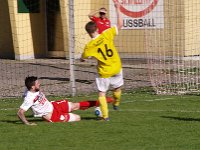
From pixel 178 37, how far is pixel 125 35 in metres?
2.64

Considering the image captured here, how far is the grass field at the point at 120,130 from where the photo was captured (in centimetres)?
1001

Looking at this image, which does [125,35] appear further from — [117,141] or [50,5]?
[117,141]

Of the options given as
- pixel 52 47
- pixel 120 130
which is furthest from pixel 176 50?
pixel 120 130

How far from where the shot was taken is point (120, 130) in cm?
1116

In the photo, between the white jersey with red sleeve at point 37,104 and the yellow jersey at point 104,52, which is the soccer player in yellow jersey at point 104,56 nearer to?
the yellow jersey at point 104,52

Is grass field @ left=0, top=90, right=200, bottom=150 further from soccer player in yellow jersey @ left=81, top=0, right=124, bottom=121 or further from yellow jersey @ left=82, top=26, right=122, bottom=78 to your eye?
yellow jersey @ left=82, top=26, right=122, bottom=78

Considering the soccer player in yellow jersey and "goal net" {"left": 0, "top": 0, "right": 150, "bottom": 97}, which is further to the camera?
"goal net" {"left": 0, "top": 0, "right": 150, "bottom": 97}

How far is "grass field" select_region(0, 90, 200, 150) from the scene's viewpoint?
10.0 m

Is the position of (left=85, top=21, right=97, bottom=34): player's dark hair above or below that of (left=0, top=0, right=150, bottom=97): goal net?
above

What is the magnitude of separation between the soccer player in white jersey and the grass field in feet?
0.56

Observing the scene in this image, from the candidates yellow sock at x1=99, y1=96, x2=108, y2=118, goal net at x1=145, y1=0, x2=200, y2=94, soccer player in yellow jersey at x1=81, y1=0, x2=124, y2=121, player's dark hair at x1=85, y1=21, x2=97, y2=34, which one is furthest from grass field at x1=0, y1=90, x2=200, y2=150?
goal net at x1=145, y1=0, x2=200, y2=94

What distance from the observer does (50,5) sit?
89.8 ft

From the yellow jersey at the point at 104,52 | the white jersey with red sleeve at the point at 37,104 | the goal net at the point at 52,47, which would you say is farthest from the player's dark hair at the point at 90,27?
the goal net at the point at 52,47

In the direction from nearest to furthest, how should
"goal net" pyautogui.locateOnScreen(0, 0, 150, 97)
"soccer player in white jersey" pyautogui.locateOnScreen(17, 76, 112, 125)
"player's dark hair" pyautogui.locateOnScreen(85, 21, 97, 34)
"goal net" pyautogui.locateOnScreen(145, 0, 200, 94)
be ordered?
"soccer player in white jersey" pyautogui.locateOnScreen(17, 76, 112, 125) → "player's dark hair" pyautogui.locateOnScreen(85, 21, 97, 34) → "goal net" pyautogui.locateOnScreen(145, 0, 200, 94) → "goal net" pyautogui.locateOnScreen(0, 0, 150, 97)
